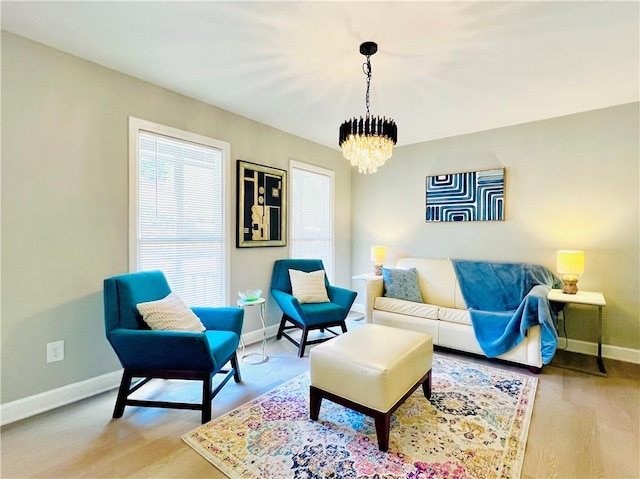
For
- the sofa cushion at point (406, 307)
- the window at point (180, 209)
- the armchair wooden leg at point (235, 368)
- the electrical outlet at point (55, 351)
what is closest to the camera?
the electrical outlet at point (55, 351)

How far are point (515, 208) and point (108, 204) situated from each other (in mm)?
4097

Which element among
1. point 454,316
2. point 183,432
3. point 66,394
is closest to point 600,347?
point 454,316

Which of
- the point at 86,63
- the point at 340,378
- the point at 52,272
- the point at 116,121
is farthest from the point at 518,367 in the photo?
the point at 86,63

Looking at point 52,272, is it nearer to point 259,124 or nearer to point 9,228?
point 9,228

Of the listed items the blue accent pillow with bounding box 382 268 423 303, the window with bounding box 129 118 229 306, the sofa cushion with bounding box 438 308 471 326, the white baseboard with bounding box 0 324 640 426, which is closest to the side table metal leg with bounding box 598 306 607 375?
the white baseboard with bounding box 0 324 640 426

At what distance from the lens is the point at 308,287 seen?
353cm

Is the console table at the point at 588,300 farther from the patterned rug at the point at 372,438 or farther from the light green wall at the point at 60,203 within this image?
the light green wall at the point at 60,203

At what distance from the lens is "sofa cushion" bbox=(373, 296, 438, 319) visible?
3346 millimetres

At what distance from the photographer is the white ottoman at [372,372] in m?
1.72

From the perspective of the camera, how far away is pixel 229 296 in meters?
3.26

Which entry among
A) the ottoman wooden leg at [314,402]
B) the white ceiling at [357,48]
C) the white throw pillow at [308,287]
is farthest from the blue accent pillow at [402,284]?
the ottoman wooden leg at [314,402]

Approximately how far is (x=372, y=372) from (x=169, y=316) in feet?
4.74

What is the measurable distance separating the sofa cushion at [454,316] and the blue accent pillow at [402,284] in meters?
0.40

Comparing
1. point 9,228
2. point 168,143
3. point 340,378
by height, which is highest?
point 168,143
